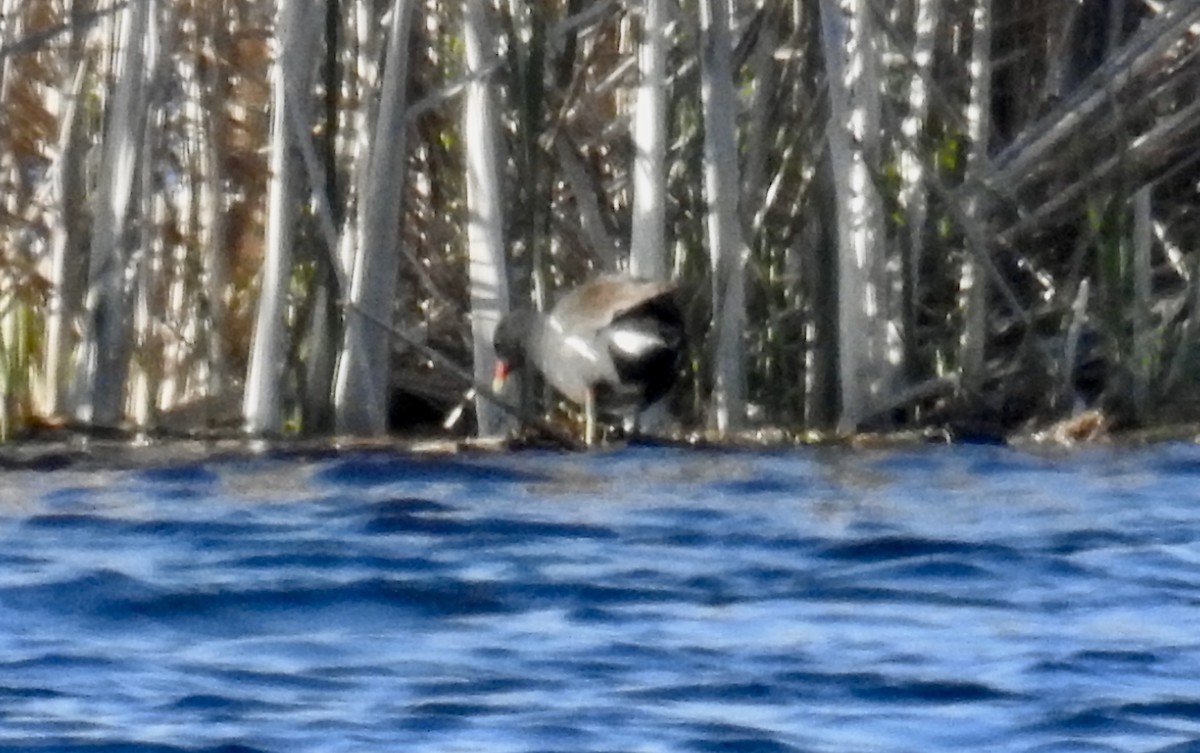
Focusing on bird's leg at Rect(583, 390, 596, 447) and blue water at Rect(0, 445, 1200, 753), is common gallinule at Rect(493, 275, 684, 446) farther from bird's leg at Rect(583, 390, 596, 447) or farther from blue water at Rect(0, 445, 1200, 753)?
blue water at Rect(0, 445, 1200, 753)

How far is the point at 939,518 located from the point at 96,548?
1.93 m

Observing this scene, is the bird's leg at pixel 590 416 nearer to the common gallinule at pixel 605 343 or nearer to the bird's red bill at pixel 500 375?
the common gallinule at pixel 605 343

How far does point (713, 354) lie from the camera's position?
7.86 meters

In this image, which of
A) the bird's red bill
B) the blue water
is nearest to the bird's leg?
the bird's red bill

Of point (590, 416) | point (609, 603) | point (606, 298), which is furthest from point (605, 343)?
point (609, 603)

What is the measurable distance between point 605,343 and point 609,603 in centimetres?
275

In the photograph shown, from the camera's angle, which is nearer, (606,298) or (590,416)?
(606,298)

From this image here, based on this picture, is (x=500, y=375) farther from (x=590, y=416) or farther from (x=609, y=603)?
(x=609, y=603)

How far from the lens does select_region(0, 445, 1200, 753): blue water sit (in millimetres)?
4273

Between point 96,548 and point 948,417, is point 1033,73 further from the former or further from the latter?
point 96,548

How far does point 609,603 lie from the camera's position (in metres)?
5.41

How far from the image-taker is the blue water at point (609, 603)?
4.27 metres

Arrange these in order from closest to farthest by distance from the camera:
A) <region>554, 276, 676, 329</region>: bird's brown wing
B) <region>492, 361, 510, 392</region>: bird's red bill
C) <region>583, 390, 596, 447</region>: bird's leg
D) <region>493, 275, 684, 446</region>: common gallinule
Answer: <region>554, 276, 676, 329</region>: bird's brown wing → <region>493, 275, 684, 446</region>: common gallinule → <region>492, 361, 510, 392</region>: bird's red bill → <region>583, 390, 596, 447</region>: bird's leg

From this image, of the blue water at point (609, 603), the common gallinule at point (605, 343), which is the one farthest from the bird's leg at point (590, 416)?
the blue water at point (609, 603)
